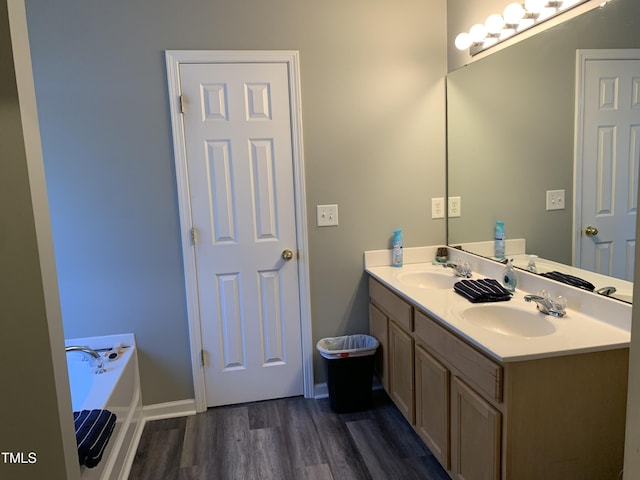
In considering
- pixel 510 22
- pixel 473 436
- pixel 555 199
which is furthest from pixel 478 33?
pixel 473 436

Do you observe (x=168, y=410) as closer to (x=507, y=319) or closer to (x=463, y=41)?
(x=507, y=319)

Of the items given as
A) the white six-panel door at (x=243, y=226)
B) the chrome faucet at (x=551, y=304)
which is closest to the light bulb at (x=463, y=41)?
the white six-panel door at (x=243, y=226)

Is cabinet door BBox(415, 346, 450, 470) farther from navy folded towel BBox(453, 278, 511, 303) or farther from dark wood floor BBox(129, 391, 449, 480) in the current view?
navy folded towel BBox(453, 278, 511, 303)

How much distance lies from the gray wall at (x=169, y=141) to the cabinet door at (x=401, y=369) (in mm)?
427

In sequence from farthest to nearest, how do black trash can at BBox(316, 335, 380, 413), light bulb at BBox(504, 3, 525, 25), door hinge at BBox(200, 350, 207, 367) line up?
door hinge at BBox(200, 350, 207, 367) → black trash can at BBox(316, 335, 380, 413) → light bulb at BBox(504, 3, 525, 25)

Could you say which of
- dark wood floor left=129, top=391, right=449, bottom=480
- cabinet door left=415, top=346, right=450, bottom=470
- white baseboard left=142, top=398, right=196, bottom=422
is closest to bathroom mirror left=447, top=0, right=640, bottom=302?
cabinet door left=415, top=346, right=450, bottom=470

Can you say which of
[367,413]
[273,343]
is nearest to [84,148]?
[273,343]

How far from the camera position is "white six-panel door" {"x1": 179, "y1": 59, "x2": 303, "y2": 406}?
2.55 meters

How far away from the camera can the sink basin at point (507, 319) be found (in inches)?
70.5

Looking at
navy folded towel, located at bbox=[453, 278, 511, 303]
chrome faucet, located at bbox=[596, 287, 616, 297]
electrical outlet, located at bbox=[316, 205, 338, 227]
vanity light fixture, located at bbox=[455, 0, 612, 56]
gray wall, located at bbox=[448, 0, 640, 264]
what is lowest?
navy folded towel, located at bbox=[453, 278, 511, 303]

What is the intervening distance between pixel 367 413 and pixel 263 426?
1.99ft

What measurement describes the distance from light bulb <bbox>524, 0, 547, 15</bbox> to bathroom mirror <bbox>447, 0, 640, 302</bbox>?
13cm

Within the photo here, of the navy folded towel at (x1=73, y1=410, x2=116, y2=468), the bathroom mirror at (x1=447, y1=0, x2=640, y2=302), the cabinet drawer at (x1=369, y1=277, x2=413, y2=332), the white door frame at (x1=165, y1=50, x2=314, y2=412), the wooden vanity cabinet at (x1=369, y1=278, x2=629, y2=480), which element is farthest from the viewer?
the white door frame at (x1=165, y1=50, x2=314, y2=412)

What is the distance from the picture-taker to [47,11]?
2350mm
